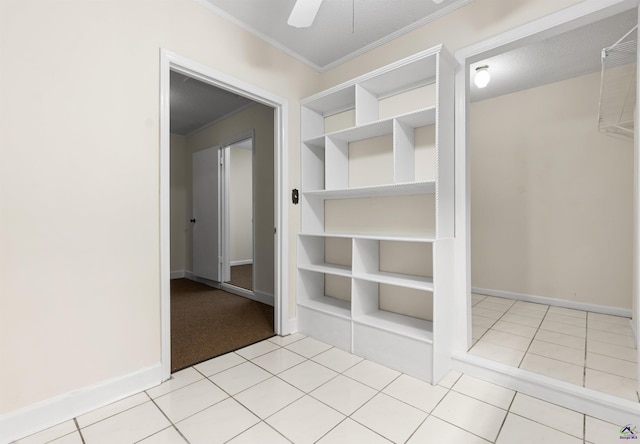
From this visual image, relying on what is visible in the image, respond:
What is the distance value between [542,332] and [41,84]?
3794mm

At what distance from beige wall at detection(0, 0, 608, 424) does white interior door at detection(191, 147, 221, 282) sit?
2657mm

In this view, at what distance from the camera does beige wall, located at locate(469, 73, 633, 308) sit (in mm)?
2914

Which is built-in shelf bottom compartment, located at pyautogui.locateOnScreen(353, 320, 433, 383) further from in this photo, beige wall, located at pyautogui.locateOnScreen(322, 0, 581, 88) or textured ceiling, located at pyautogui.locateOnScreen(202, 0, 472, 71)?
textured ceiling, located at pyautogui.locateOnScreen(202, 0, 472, 71)

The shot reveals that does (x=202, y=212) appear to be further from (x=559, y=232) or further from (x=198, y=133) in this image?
(x=559, y=232)

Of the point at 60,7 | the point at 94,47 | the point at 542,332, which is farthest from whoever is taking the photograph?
the point at 542,332

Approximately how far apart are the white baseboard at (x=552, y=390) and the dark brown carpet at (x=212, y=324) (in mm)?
1622

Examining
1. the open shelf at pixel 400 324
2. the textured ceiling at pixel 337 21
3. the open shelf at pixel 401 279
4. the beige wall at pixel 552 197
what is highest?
the textured ceiling at pixel 337 21

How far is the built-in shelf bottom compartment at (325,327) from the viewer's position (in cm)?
230

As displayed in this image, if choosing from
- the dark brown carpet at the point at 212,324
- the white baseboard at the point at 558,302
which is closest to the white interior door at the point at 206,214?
the dark brown carpet at the point at 212,324

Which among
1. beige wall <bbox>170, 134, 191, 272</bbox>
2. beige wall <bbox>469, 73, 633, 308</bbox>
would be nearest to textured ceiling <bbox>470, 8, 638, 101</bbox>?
beige wall <bbox>469, 73, 633, 308</bbox>

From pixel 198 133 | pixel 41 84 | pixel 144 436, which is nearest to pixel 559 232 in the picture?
pixel 144 436

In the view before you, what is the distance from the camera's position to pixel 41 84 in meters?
1.45

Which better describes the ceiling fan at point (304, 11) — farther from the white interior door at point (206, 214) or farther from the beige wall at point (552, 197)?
the white interior door at point (206, 214)

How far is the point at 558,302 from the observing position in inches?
127
